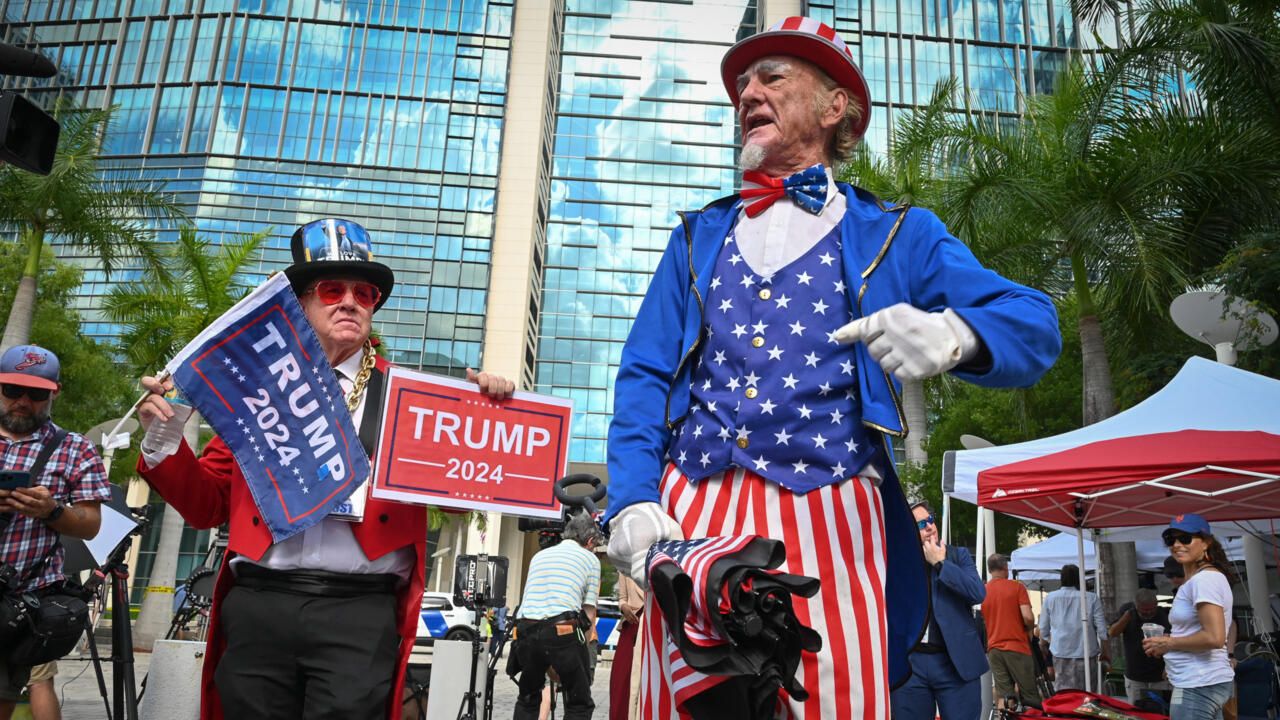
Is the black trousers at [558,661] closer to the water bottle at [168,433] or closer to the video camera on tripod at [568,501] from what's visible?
the video camera on tripod at [568,501]

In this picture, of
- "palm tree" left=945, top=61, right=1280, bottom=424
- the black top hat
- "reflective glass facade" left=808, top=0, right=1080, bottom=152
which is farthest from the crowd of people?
"reflective glass facade" left=808, top=0, right=1080, bottom=152

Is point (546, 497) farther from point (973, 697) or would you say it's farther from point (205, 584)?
point (205, 584)

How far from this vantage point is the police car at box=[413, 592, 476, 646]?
94.5 ft

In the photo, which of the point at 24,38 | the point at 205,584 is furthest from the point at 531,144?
the point at 205,584

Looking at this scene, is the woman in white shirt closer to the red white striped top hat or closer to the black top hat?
the red white striped top hat

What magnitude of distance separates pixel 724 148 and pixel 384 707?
6438cm

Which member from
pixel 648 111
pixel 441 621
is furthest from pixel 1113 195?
pixel 648 111

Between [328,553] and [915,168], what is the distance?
729 inches

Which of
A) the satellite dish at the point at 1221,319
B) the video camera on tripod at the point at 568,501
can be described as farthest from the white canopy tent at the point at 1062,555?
the video camera on tripod at the point at 568,501

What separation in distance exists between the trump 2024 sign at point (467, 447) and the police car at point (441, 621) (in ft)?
83.8

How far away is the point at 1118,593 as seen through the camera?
14.8 meters

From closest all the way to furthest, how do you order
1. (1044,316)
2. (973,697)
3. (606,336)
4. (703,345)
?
1. (1044,316)
2. (703,345)
3. (973,697)
4. (606,336)

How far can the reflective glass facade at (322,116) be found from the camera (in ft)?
176

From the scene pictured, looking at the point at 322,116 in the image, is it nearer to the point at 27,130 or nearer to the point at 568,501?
the point at 27,130
